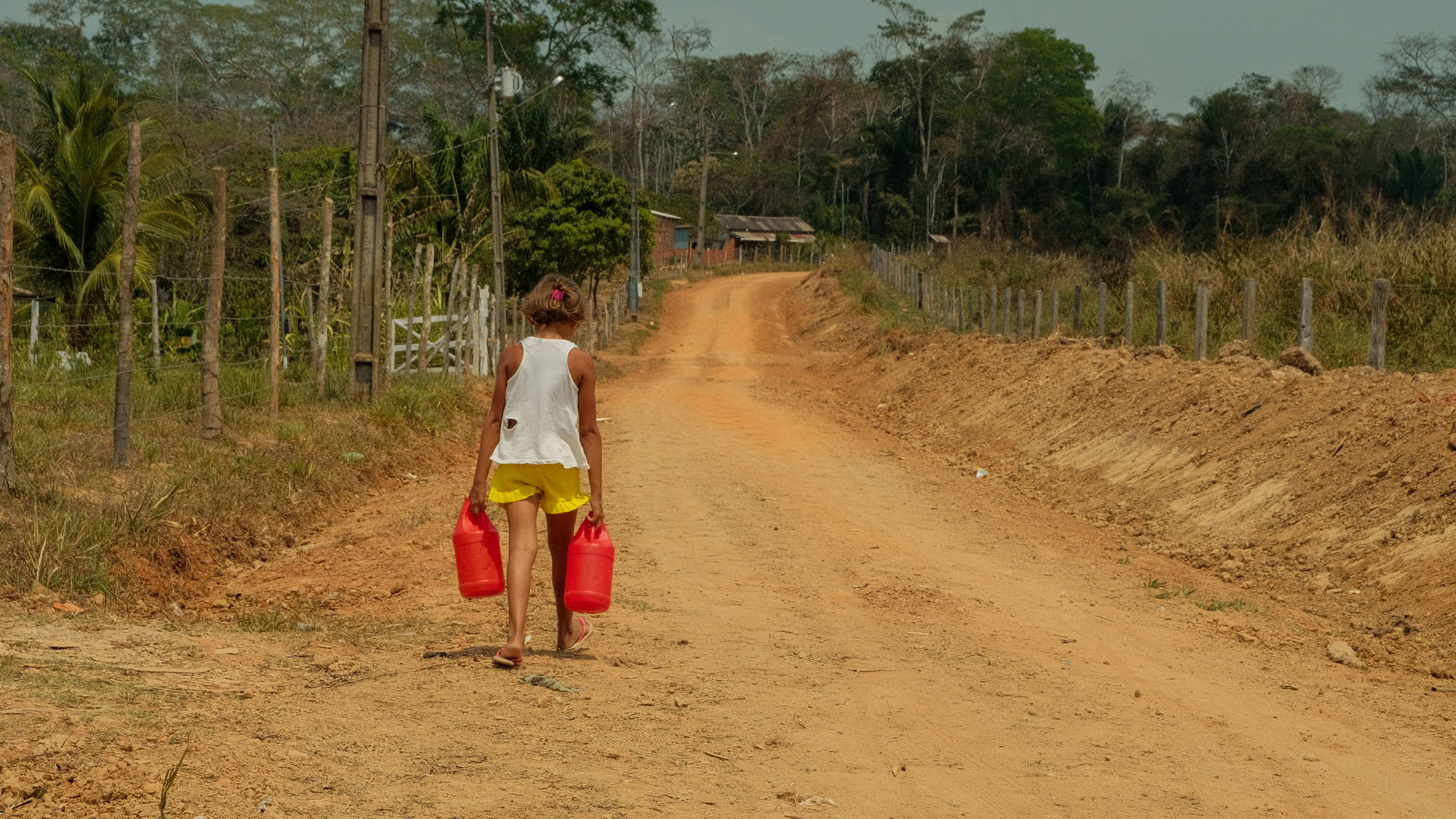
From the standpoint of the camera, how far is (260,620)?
6480mm

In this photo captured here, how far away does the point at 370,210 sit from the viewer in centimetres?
1566

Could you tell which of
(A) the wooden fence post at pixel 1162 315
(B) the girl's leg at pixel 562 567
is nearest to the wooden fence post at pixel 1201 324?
(A) the wooden fence post at pixel 1162 315

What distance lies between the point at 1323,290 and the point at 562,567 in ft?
45.9

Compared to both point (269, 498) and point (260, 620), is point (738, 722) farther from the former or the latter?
point (269, 498)

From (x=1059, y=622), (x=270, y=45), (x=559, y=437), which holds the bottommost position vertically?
(x=1059, y=622)

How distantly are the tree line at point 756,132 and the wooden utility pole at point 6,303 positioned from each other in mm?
25592

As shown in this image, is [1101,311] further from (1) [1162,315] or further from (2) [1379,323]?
(2) [1379,323]

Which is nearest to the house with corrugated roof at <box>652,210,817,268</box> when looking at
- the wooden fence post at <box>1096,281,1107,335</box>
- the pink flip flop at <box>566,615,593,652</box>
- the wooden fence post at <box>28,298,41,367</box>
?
the wooden fence post at <box>1096,281,1107,335</box>

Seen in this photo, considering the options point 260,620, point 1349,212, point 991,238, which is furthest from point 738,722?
point 991,238

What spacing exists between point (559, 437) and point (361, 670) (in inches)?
49.4

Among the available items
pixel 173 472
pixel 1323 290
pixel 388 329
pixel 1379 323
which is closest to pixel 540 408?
pixel 173 472

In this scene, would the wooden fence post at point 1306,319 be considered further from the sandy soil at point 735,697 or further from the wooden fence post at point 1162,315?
the sandy soil at point 735,697

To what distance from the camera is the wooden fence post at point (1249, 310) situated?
14.6 m

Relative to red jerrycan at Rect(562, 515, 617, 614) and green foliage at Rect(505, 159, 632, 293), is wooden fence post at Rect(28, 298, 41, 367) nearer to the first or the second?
red jerrycan at Rect(562, 515, 617, 614)
